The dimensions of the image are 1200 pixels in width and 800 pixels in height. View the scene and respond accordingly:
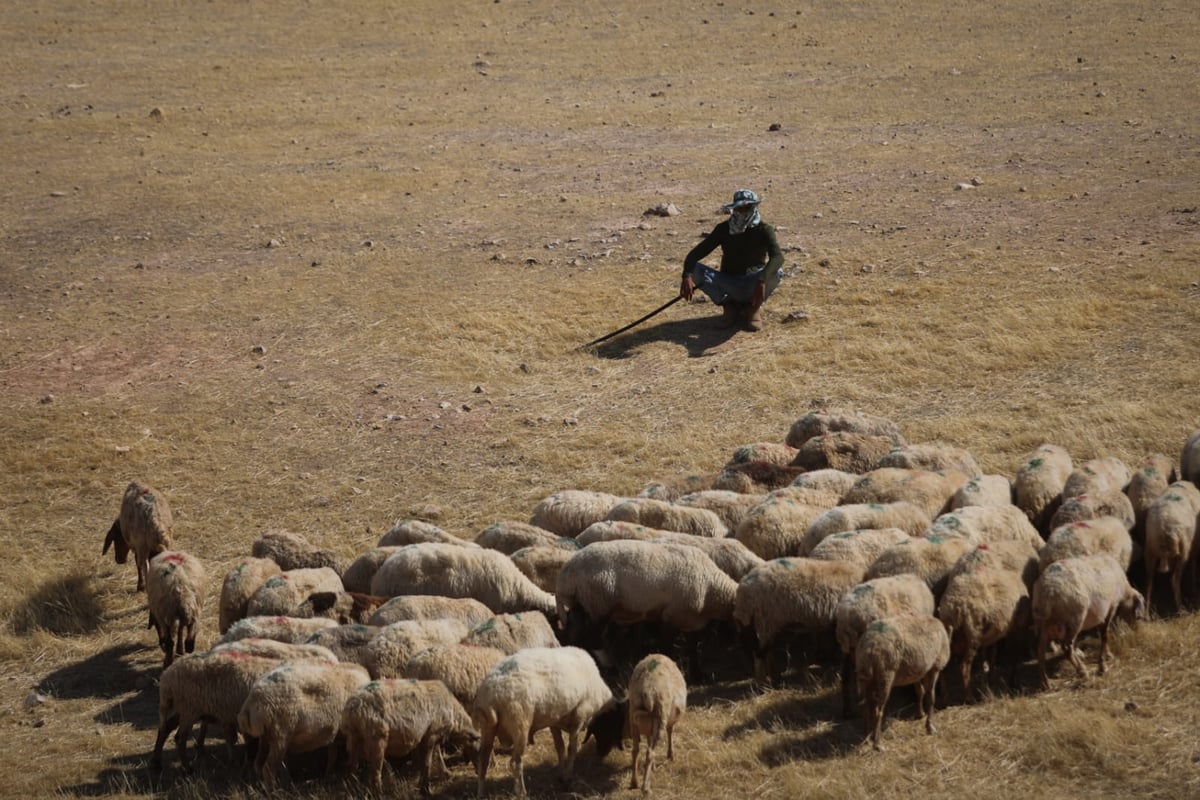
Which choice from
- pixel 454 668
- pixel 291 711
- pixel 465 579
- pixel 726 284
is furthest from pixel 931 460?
pixel 291 711

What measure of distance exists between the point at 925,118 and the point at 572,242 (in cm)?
837

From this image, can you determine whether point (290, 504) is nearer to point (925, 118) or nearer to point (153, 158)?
point (153, 158)

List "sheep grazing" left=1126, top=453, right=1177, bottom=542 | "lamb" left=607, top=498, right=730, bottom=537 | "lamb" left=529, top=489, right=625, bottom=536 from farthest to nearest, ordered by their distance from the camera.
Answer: "lamb" left=529, top=489, right=625, bottom=536 → "lamb" left=607, top=498, right=730, bottom=537 → "sheep grazing" left=1126, top=453, right=1177, bottom=542

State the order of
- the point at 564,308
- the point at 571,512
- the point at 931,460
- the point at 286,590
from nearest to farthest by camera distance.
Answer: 1. the point at 286,590
2. the point at 571,512
3. the point at 931,460
4. the point at 564,308

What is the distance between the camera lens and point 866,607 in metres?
8.05

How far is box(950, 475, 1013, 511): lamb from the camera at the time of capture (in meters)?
9.98

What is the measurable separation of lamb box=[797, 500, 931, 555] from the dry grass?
1.27 meters

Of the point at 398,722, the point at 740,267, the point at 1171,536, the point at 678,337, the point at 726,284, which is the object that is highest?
the point at 740,267

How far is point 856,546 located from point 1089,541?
1501 millimetres

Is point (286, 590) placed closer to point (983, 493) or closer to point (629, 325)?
point (983, 493)

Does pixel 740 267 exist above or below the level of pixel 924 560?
above

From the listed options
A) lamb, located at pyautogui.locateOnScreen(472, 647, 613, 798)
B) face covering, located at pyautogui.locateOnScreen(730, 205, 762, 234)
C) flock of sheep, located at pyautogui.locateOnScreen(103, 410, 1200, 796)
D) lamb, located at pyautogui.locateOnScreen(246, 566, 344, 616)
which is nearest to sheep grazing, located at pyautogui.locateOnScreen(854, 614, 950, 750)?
flock of sheep, located at pyautogui.locateOnScreen(103, 410, 1200, 796)

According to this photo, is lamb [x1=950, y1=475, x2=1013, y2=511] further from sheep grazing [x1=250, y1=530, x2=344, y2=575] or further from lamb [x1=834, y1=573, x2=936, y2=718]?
sheep grazing [x1=250, y1=530, x2=344, y2=575]

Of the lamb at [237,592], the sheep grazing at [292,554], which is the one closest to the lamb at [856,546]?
the sheep grazing at [292,554]
